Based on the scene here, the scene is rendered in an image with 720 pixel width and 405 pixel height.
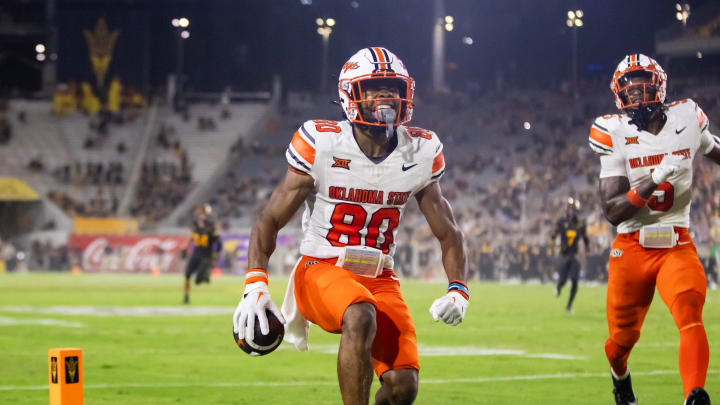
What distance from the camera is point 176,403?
8844 mm

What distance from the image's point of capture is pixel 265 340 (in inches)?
230

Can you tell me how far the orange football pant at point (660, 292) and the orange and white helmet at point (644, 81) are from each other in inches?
36.3

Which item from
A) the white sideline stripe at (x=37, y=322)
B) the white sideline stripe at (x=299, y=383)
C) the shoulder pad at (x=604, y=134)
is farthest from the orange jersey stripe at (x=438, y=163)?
the white sideline stripe at (x=37, y=322)

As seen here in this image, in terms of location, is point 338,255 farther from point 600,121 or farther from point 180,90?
point 180,90

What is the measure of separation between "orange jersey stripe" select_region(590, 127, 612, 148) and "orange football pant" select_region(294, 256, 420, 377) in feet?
7.81

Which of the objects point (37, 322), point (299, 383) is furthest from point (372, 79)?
point (37, 322)

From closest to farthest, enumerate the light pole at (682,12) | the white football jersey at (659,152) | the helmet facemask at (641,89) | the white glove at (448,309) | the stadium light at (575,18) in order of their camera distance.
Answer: the white glove at (448,309) < the white football jersey at (659,152) < the helmet facemask at (641,89) < the light pole at (682,12) < the stadium light at (575,18)

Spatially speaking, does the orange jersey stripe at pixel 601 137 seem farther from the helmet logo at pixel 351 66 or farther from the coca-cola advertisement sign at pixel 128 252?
the coca-cola advertisement sign at pixel 128 252

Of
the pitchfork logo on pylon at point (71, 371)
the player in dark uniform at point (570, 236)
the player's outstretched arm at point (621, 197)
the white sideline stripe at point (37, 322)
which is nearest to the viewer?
the pitchfork logo on pylon at point (71, 371)

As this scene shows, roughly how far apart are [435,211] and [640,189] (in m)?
1.68

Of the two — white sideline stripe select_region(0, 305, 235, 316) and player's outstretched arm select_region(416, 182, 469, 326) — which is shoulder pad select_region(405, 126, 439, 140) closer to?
player's outstretched arm select_region(416, 182, 469, 326)

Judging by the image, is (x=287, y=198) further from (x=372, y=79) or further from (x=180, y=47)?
(x=180, y=47)

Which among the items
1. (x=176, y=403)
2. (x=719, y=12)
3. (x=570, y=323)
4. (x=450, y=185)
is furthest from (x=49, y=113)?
(x=176, y=403)

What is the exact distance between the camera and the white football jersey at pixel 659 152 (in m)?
7.82
